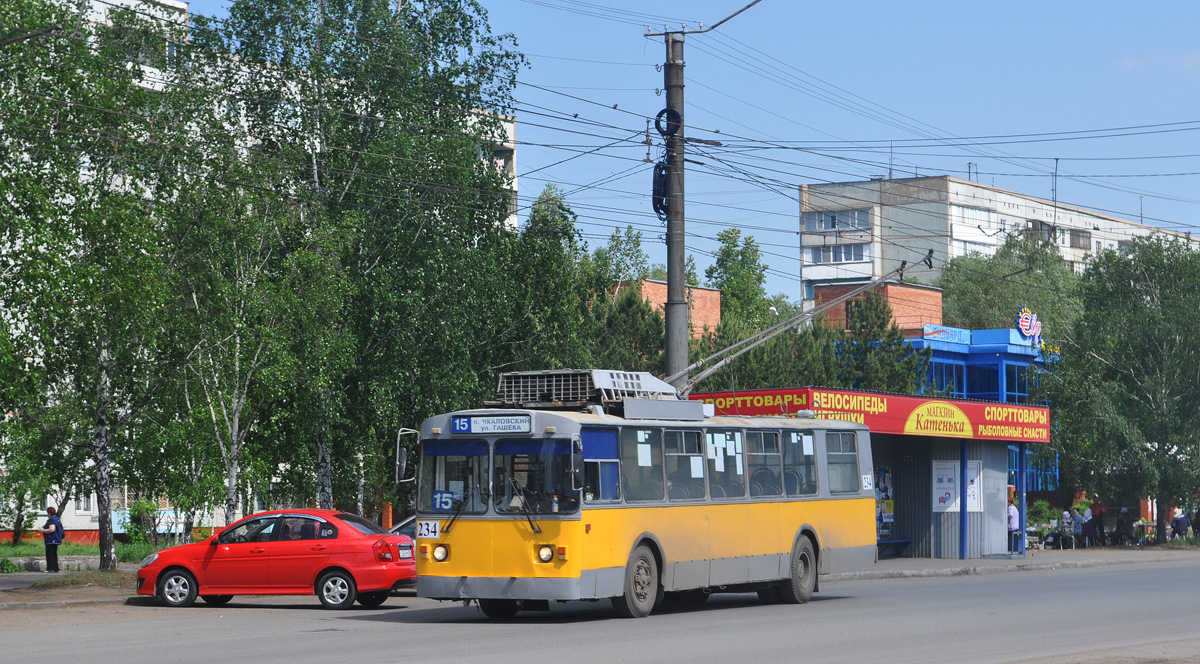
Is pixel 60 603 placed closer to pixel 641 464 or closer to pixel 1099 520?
pixel 641 464

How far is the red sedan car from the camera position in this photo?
20562 millimetres

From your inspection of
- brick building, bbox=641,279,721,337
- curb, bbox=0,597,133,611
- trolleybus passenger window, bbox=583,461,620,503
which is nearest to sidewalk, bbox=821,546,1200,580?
trolleybus passenger window, bbox=583,461,620,503

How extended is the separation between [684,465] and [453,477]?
318cm

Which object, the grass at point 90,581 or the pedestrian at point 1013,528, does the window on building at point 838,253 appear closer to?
the pedestrian at point 1013,528

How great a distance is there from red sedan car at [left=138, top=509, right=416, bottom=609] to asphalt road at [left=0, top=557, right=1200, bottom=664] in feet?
1.24

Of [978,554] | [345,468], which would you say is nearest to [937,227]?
[978,554]

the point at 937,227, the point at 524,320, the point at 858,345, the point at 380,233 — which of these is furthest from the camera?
the point at 937,227

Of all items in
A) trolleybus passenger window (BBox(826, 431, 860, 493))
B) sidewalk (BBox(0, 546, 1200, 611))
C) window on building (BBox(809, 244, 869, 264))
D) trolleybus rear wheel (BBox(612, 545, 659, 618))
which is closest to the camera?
trolleybus rear wheel (BBox(612, 545, 659, 618))

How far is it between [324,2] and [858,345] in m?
26.1

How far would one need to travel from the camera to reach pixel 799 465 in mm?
21484

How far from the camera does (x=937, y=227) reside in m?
105

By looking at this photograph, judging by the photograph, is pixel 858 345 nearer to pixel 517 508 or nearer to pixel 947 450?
pixel 947 450

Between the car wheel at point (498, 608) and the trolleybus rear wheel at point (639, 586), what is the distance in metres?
1.34

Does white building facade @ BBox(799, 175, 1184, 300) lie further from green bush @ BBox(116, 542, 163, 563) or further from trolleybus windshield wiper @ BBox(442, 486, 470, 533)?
trolleybus windshield wiper @ BBox(442, 486, 470, 533)
